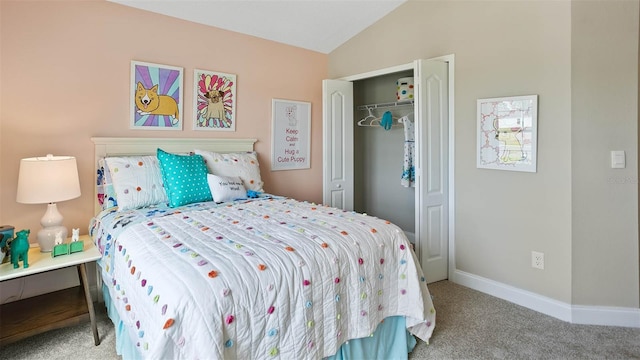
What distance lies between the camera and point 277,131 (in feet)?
12.6

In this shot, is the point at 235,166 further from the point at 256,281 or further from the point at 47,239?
the point at 256,281

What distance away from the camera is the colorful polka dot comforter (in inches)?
49.3

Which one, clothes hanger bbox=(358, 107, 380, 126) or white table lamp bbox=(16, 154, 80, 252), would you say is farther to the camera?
clothes hanger bbox=(358, 107, 380, 126)

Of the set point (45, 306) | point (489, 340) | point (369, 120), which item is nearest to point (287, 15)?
point (369, 120)

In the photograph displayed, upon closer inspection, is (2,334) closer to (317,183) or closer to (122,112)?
(122,112)

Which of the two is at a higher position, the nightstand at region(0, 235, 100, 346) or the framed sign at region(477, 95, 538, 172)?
the framed sign at region(477, 95, 538, 172)

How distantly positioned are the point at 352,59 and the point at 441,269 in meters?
2.48

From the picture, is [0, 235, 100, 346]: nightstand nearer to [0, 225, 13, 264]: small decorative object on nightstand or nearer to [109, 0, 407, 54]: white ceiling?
[0, 225, 13, 264]: small decorative object on nightstand

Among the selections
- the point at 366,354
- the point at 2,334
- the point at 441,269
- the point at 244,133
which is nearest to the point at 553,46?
the point at 441,269

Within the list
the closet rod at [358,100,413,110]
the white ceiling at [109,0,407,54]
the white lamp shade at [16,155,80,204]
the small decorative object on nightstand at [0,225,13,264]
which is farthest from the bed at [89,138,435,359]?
the closet rod at [358,100,413,110]

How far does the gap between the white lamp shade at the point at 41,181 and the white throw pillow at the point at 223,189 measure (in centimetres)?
95

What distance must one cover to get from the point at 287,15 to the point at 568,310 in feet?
11.2

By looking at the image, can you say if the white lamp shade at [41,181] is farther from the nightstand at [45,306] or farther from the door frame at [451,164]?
the door frame at [451,164]

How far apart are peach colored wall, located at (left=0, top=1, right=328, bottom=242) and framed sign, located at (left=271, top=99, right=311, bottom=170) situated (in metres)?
0.39
